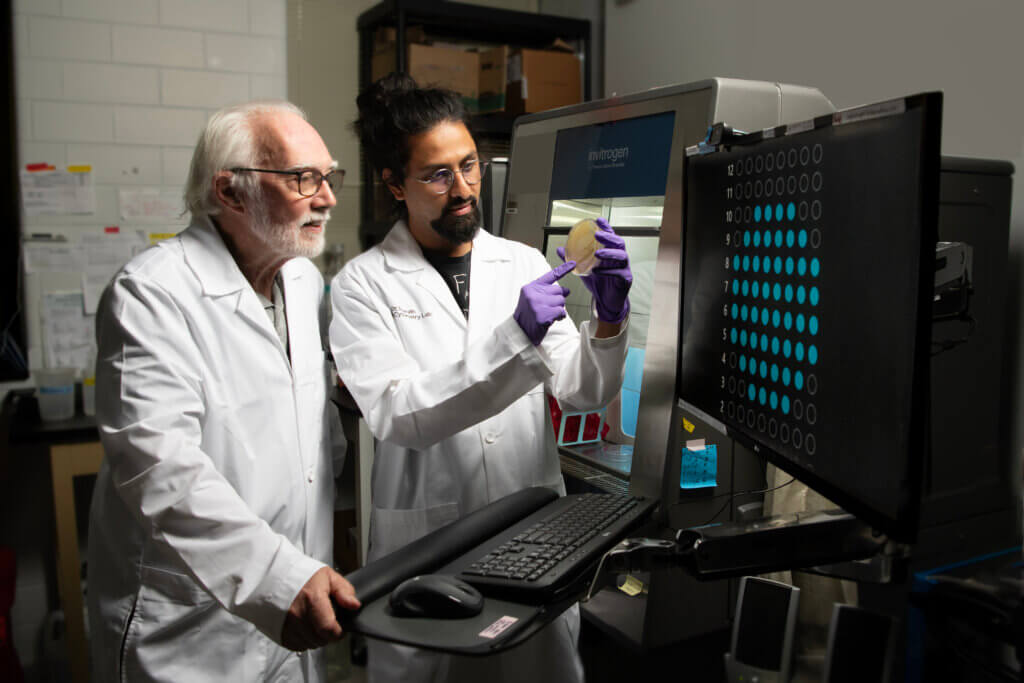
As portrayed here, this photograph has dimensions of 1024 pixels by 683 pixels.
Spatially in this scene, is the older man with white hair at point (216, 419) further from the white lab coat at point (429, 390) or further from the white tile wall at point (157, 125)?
the white tile wall at point (157, 125)

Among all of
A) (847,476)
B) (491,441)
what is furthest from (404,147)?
(847,476)

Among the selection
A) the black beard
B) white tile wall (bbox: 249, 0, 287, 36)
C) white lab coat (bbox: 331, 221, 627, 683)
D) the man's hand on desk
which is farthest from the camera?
white tile wall (bbox: 249, 0, 287, 36)

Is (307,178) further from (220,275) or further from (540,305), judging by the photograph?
(540,305)

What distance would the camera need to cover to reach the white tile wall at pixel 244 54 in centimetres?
333

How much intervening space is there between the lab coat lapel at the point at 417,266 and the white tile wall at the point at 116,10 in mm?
2141

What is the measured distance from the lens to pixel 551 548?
103cm

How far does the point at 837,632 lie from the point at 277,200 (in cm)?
108

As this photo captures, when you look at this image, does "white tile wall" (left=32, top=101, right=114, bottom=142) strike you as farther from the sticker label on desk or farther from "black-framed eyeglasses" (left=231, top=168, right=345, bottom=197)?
the sticker label on desk

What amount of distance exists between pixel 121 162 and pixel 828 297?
3046mm

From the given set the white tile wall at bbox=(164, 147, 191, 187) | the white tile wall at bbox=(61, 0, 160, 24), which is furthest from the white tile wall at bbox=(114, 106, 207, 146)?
the white tile wall at bbox=(61, 0, 160, 24)

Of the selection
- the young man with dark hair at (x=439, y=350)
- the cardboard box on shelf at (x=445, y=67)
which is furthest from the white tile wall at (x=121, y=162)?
the young man with dark hair at (x=439, y=350)

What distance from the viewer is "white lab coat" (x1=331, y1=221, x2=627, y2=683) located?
148 cm

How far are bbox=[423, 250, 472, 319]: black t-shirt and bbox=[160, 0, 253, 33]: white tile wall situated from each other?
7.13 ft

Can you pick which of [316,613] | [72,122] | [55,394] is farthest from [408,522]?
[72,122]
